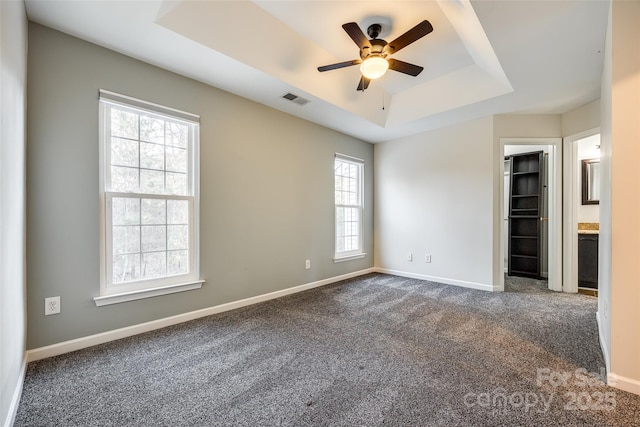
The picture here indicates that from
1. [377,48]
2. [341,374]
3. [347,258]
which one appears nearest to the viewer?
[341,374]

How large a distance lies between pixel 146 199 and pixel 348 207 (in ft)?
9.82

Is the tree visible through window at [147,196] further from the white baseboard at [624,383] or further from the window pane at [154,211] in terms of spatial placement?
the white baseboard at [624,383]

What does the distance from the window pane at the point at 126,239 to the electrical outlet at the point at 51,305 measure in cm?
48

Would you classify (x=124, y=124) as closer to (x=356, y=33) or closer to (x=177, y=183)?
(x=177, y=183)

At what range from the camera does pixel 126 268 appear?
97.6 inches

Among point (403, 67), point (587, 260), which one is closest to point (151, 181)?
point (403, 67)

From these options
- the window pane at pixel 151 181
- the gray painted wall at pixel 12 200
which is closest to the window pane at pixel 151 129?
the window pane at pixel 151 181

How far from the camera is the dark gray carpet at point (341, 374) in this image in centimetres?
149

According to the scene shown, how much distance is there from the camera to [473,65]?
3.28 metres

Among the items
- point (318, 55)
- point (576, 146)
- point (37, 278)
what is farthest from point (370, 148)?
point (37, 278)

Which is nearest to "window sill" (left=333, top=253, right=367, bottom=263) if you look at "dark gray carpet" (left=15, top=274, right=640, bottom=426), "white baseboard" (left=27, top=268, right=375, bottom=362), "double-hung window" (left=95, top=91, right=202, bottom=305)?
"white baseboard" (left=27, top=268, right=375, bottom=362)

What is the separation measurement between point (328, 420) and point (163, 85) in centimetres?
300

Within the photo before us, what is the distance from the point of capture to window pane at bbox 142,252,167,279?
8.48ft

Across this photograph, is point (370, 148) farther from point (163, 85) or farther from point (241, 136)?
point (163, 85)
